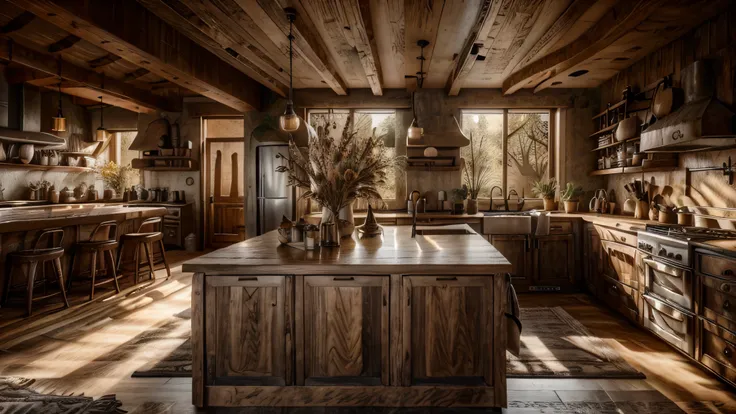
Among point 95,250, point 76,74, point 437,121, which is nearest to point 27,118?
point 76,74

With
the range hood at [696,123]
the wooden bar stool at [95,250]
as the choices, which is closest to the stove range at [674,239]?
the range hood at [696,123]

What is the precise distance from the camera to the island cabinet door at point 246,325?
2.22m

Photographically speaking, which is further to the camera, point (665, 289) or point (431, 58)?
point (431, 58)

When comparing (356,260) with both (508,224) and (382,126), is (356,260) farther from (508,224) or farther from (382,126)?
(382,126)

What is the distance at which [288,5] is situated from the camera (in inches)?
135

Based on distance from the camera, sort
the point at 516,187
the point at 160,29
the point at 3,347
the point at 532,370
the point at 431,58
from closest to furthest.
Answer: the point at 532,370 < the point at 3,347 < the point at 160,29 < the point at 431,58 < the point at 516,187

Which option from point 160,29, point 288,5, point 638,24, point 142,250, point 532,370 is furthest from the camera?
point 142,250

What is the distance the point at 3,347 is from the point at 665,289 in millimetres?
5396

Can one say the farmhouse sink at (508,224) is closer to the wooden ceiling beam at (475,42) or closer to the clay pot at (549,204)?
the clay pot at (549,204)

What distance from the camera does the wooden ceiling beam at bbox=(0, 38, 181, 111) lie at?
5.02m

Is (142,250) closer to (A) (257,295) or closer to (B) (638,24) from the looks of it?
(A) (257,295)

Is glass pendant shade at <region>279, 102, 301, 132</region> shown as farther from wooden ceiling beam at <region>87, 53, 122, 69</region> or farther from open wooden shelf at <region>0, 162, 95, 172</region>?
open wooden shelf at <region>0, 162, 95, 172</region>

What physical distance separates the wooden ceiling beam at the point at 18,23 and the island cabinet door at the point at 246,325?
434cm

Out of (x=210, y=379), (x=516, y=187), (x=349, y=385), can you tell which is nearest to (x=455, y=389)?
(x=349, y=385)
